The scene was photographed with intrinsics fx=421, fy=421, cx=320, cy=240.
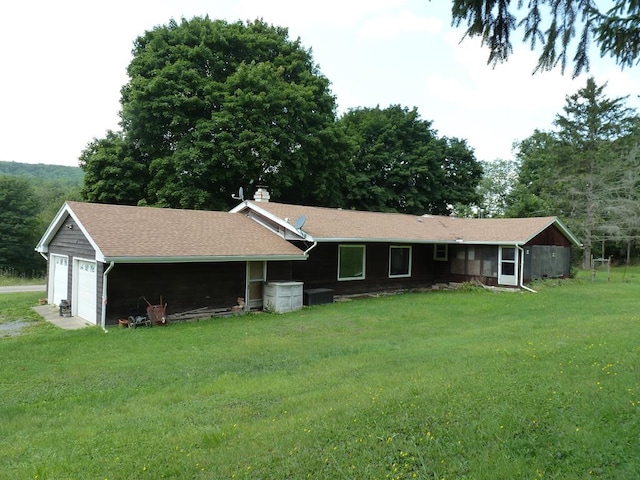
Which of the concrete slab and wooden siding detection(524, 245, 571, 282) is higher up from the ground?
wooden siding detection(524, 245, 571, 282)

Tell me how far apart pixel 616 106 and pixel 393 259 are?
31.4 m

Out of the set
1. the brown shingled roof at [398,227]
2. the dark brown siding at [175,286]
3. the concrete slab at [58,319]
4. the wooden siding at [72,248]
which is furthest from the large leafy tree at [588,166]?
the concrete slab at [58,319]

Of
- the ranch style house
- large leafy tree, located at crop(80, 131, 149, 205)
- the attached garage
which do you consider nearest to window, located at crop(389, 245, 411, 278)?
the ranch style house

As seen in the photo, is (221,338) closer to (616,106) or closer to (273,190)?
(273,190)

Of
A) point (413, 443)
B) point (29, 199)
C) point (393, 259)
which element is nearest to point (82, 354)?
point (413, 443)

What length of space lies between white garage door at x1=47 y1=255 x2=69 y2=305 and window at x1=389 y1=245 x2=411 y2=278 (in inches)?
479

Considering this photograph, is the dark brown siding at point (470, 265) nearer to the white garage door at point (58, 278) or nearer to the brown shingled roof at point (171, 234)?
the brown shingled roof at point (171, 234)

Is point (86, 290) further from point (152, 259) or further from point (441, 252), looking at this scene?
point (441, 252)

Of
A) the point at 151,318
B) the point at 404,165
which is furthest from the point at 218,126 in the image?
the point at 404,165

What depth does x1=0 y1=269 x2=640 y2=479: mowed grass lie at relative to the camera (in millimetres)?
3523

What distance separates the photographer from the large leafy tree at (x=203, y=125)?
21.5 metres

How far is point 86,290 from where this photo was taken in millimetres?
11727

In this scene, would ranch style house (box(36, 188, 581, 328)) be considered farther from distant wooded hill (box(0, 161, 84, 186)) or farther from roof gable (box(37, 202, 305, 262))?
distant wooded hill (box(0, 161, 84, 186))

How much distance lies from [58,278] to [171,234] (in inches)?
183
